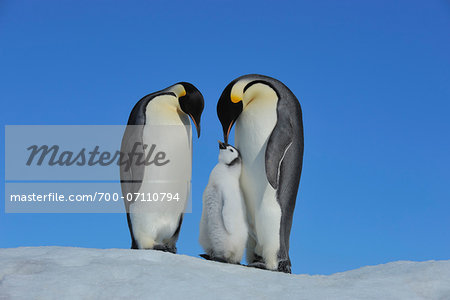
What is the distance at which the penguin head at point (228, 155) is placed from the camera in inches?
163

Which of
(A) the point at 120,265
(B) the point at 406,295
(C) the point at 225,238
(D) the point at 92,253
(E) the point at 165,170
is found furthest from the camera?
(E) the point at 165,170

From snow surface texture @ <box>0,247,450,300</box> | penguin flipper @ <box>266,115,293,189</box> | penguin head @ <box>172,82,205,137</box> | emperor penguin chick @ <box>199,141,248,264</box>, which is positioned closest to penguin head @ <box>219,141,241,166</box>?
emperor penguin chick @ <box>199,141,248,264</box>

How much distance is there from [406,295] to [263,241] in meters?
1.27

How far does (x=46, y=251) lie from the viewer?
3.73m

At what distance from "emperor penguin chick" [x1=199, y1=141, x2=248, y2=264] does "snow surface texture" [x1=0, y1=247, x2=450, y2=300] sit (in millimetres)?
294

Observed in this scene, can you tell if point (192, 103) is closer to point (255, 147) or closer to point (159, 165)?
point (159, 165)

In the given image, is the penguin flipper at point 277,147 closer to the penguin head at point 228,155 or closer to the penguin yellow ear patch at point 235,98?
the penguin head at point 228,155

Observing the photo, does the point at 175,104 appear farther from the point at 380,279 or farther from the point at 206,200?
the point at 380,279

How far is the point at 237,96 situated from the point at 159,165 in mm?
898

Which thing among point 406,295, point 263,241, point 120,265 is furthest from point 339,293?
point 120,265

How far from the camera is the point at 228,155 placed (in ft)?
13.5

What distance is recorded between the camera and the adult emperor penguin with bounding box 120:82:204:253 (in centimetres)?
442

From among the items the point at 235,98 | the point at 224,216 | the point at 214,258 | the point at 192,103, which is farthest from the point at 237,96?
the point at 214,258

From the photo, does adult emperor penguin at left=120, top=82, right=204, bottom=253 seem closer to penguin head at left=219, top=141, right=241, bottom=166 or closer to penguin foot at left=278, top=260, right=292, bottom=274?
penguin head at left=219, top=141, right=241, bottom=166
